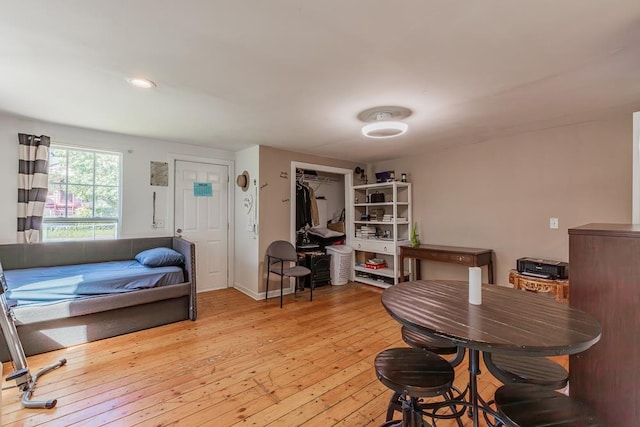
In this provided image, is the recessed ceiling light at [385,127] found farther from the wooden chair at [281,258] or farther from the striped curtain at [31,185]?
the striped curtain at [31,185]

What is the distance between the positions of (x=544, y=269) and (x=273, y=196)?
3.41m

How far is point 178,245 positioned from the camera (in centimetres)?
369

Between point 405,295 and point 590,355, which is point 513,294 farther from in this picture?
point 405,295

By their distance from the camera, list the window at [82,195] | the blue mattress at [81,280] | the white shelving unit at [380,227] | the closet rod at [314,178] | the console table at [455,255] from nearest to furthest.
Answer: the blue mattress at [81,280], the window at [82,195], the console table at [455,255], the white shelving unit at [380,227], the closet rod at [314,178]

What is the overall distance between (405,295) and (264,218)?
2.82m

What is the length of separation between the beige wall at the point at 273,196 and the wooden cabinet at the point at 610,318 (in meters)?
3.40

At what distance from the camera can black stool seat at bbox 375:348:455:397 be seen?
1233 millimetres

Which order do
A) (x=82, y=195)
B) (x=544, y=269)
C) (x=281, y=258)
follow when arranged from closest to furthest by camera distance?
Result: (x=544, y=269) → (x=82, y=195) → (x=281, y=258)

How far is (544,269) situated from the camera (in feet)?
9.81

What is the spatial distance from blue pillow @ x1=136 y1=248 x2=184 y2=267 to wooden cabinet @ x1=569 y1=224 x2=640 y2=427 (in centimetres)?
356

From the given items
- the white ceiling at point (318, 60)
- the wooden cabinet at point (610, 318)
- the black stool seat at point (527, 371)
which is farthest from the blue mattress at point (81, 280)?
the wooden cabinet at point (610, 318)

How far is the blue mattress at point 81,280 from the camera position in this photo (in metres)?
2.48

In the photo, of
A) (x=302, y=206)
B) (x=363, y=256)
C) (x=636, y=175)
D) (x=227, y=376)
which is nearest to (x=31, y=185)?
(x=227, y=376)

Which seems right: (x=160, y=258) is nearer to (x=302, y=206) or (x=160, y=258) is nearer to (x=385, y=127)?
(x=302, y=206)
